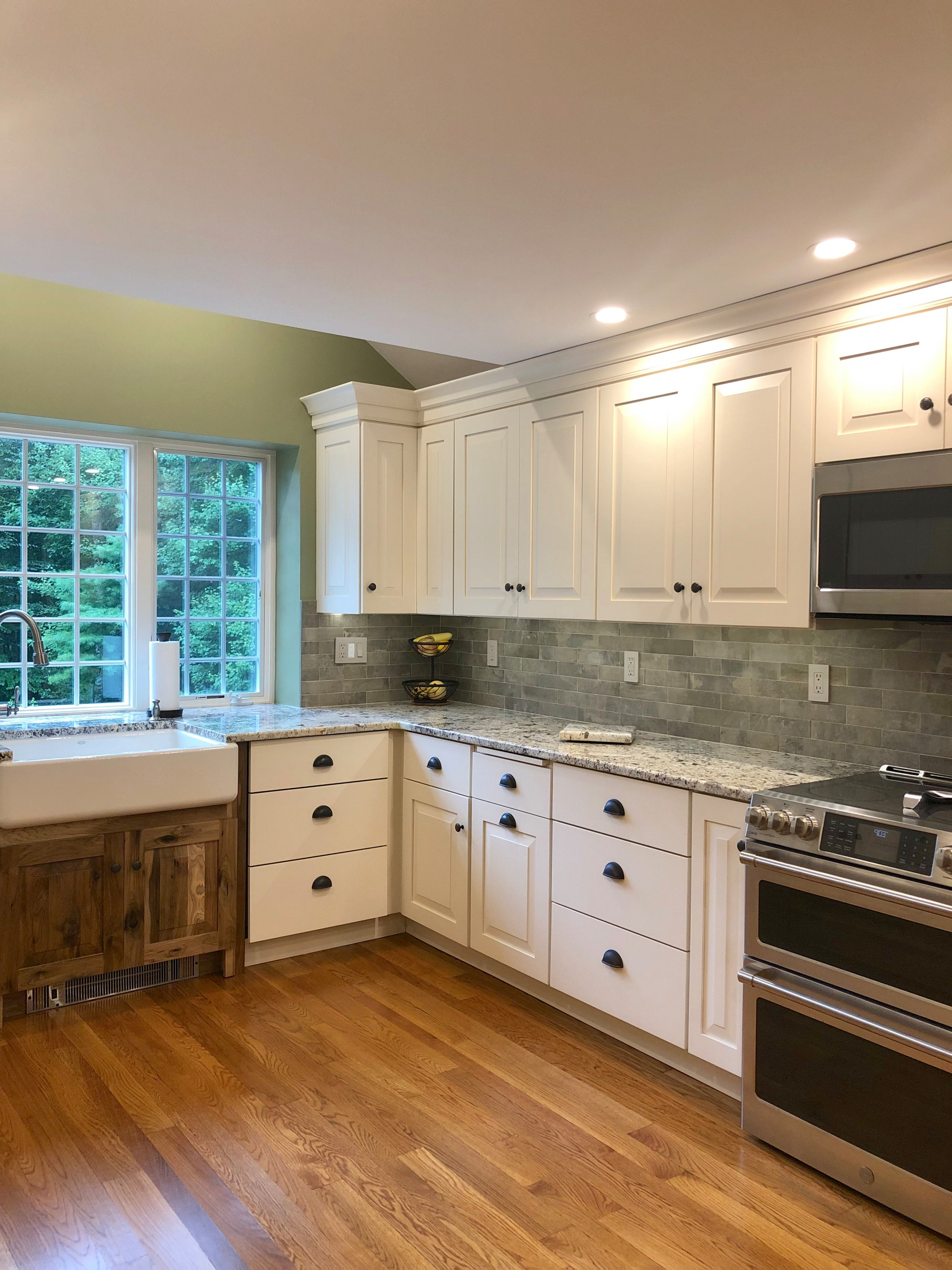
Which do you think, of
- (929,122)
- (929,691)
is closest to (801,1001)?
(929,691)

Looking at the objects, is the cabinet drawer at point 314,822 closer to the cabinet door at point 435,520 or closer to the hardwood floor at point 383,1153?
the hardwood floor at point 383,1153

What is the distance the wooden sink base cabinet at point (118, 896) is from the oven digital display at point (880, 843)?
6.90 ft

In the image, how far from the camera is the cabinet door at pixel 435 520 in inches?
159

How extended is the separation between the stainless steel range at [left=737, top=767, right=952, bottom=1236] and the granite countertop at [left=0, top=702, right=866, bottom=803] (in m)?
0.26

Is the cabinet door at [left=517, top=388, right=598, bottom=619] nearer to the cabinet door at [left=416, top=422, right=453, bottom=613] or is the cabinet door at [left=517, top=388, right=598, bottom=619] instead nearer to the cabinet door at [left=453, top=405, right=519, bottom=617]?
the cabinet door at [left=453, top=405, right=519, bottom=617]

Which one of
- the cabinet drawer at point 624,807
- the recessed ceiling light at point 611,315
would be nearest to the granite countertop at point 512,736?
the cabinet drawer at point 624,807

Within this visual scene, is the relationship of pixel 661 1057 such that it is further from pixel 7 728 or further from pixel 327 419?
pixel 327 419

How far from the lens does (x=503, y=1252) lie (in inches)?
78.0

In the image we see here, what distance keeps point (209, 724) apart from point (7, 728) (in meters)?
0.70

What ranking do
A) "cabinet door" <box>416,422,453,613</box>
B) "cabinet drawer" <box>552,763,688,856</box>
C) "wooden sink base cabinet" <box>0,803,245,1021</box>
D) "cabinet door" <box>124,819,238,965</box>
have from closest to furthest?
"cabinet drawer" <box>552,763,688,856</box>
"wooden sink base cabinet" <box>0,803,245,1021</box>
"cabinet door" <box>124,819,238,965</box>
"cabinet door" <box>416,422,453,613</box>

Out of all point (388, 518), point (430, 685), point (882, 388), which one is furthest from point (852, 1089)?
point (388, 518)

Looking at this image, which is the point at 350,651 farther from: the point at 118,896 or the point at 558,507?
the point at 118,896

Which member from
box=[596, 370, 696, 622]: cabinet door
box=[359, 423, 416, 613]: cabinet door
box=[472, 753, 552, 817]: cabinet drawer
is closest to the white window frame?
box=[359, 423, 416, 613]: cabinet door

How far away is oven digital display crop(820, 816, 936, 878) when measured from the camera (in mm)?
2002
